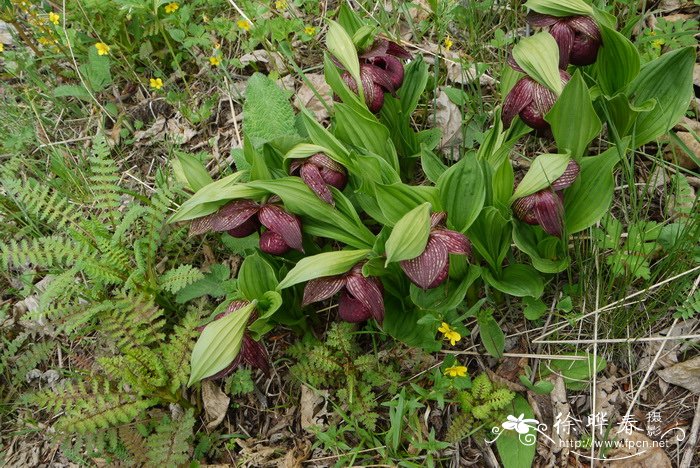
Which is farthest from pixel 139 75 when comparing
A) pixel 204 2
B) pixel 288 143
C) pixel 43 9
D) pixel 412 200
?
pixel 412 200

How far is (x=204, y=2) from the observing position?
3.13m

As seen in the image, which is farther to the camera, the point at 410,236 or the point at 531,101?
the point at 531,101

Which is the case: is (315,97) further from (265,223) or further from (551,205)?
(551,205)

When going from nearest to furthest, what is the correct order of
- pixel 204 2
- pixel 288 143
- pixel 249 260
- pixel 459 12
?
1. pixel 249 260
2. pixel 288 143
3. pixel 459 12
4. pixel 204 2

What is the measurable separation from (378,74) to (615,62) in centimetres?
80

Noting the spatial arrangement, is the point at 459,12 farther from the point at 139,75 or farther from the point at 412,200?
the point at 139,75

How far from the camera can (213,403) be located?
2.12 metres

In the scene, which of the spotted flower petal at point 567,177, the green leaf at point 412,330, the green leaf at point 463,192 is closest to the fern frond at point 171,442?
the green leaf at point 412,330

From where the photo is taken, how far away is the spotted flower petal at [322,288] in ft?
5.50

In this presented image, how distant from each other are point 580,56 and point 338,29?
815 mm

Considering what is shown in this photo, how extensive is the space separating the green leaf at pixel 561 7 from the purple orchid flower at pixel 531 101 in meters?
0.20

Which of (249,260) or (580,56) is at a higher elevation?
(580,56)

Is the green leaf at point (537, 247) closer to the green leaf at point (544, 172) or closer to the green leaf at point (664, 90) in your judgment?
the green leaf at point (544, 172)

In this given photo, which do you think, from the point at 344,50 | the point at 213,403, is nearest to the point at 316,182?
the point at 344,50
